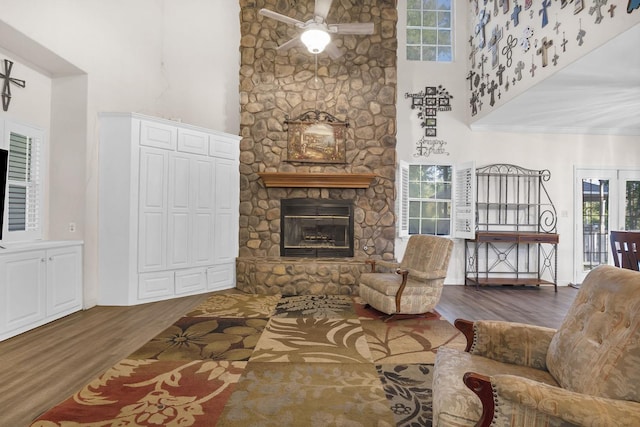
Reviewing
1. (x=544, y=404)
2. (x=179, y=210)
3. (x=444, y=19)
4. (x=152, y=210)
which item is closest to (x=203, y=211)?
(x=179, y=210)

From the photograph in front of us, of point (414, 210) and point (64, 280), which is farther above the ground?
point (414, 210)

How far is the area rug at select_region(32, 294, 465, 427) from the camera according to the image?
74.8 inches

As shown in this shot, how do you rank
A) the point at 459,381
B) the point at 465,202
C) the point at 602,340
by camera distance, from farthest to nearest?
the point at 465,202, the point at 459,381, the point at 602,340

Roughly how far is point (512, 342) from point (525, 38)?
13.0ft

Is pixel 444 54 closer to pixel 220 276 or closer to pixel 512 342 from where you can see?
pixel 220 276

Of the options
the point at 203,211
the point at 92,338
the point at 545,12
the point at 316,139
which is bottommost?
the point at 92,338

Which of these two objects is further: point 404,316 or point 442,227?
point 442,227

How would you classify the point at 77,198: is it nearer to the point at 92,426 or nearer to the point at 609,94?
the point at 92,426

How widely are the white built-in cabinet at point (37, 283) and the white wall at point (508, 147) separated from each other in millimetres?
4987

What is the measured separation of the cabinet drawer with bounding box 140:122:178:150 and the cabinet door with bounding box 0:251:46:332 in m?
1.75

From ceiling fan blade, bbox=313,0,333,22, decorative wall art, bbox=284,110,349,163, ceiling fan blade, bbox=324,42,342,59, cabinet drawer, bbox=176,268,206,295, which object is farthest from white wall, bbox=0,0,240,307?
ceiling fan blade, bbox=313,0,333,22

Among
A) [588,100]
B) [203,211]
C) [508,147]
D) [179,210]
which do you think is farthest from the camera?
[508,147]

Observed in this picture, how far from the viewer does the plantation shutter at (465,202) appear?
532 centimetres

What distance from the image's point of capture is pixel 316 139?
5.40 metres
